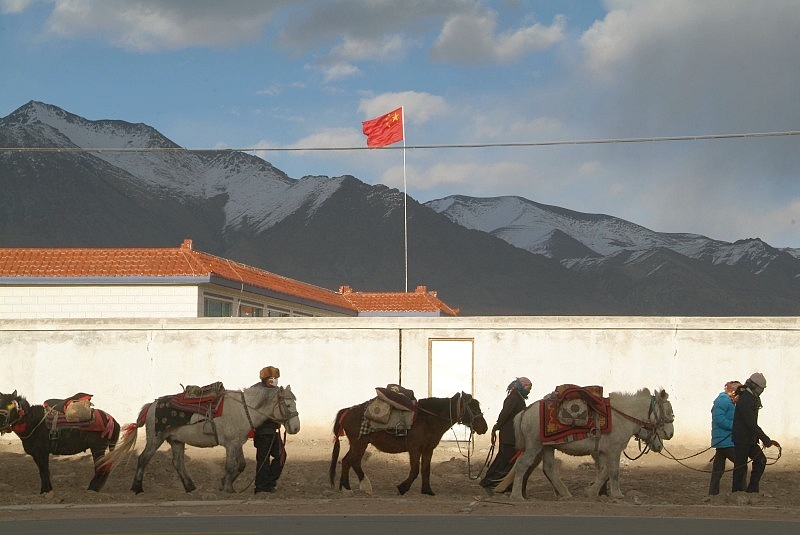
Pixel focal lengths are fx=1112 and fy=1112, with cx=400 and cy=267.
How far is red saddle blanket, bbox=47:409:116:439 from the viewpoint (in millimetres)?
→ 17500

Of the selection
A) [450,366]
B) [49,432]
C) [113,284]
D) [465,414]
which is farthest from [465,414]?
[113,284]

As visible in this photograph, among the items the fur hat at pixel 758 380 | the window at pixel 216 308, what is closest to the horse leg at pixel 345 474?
the fur hat at pixel 758 380

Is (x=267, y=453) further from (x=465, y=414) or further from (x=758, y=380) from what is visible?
(x=758, y=380)

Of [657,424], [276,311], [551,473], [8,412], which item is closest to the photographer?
[657,424]

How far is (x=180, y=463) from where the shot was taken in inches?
687

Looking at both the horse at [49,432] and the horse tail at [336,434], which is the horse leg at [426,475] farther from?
the horse at [49,432]

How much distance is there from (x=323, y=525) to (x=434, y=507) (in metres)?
2.54

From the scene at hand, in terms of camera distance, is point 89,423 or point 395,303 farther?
point 395,303

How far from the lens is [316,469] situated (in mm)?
21203

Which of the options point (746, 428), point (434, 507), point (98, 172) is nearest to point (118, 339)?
point (434, 507)

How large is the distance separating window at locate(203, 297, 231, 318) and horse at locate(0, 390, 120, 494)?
1614 centimetres

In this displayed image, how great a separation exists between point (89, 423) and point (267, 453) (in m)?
2.97

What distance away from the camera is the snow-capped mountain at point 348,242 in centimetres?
14775

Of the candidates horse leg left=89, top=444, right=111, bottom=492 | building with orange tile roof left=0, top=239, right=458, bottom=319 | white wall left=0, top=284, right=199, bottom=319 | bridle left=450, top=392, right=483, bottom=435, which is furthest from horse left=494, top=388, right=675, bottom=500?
white wall left=0, top=284, right=199, bottom=319
